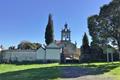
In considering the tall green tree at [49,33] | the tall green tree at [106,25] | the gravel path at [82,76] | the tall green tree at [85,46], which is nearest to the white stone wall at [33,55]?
the tall green tree at [49,33]

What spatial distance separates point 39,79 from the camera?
23188 millimetres

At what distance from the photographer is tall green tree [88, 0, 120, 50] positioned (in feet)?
166

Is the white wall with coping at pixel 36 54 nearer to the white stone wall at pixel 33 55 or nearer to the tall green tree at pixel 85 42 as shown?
the white stone wall at pixel 33 55

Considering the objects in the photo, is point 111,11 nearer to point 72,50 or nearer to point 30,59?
point 30,59

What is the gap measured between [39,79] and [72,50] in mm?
83850

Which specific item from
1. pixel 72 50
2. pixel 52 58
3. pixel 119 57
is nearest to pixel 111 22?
pixel 119 57

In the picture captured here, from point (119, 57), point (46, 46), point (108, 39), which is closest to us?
point (108, 39)

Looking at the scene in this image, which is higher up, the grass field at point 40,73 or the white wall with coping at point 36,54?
the white wall with coping at point 36,54

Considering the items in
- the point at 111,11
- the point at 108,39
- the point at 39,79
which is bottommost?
the point at 39,79

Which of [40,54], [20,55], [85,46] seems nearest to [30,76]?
[40,54]

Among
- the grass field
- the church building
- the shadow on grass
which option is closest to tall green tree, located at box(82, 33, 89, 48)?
the church building

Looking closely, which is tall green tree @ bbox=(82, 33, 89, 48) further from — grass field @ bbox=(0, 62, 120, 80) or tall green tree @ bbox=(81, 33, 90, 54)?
grass field @ bbox=(0, 62, 120, 80)

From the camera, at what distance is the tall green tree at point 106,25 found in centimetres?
5053

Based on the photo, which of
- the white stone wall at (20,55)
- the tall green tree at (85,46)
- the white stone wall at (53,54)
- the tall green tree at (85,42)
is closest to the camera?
the white stone wall at (53,54)
